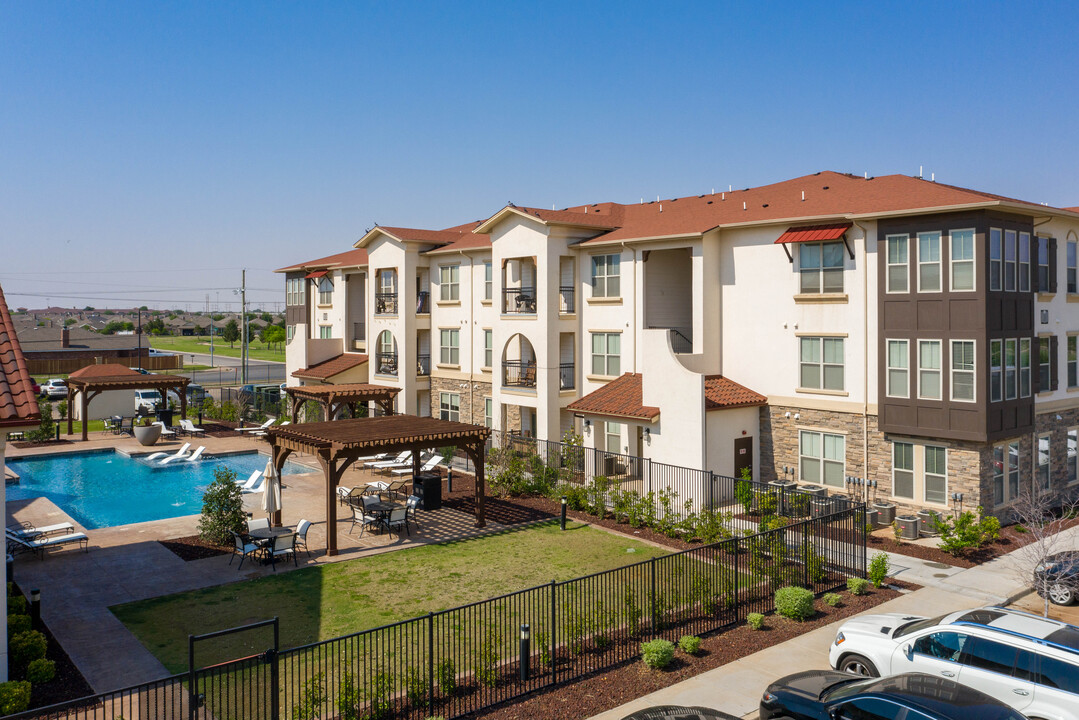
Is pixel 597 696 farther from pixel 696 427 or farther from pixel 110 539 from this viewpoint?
pixel 110 539

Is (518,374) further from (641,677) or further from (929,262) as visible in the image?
(641,677)

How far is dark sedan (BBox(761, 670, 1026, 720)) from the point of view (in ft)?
28.1

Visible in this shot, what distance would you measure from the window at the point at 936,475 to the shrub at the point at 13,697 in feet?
69.8

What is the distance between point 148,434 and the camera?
1476 inches

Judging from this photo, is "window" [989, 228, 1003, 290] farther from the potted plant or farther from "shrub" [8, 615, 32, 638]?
the potted plant

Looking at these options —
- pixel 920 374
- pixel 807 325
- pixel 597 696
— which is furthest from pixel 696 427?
pixel 597 696

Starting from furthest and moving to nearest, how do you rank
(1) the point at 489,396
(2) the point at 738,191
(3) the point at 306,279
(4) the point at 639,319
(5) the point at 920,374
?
(3) the point at 306,279 < (1) the point at 489,396 < (2) the point at 738,191 < (4) the point at 639,319 < (5) the point at 920,374

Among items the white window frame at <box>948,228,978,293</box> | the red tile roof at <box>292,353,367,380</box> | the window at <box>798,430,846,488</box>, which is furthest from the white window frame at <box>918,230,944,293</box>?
the red tile roof at <box>292,353,367,380</box>

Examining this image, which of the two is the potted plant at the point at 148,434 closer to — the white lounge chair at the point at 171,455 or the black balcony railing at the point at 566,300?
the white lounge chair at the point at 171,455

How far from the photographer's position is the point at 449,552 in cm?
2006

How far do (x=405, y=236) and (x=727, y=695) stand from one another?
3011cm

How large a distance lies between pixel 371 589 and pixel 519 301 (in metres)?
18.5

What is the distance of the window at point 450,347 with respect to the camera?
37.9 meters

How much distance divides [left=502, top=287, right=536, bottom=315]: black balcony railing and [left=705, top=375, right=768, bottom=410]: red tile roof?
919 cm
